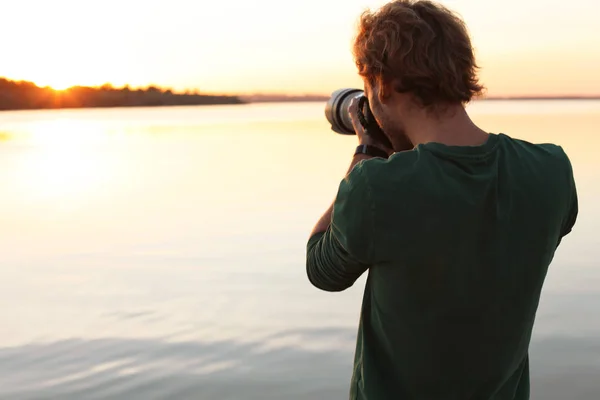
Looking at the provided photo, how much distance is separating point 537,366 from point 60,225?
7.03m

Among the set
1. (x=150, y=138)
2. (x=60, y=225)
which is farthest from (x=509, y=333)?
(x=150, y=138)

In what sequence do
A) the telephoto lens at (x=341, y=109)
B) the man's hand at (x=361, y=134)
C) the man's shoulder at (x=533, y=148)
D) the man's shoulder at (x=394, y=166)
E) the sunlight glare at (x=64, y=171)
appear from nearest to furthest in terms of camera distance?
the man's shoulder at (x=394, y=166)
the man's shoulder at (x=533, y=148)
the man's hand at (x=361, y=134)
the telephoto lens at (x=341, y=109)
the sunlight glare at (x=64, y=171)

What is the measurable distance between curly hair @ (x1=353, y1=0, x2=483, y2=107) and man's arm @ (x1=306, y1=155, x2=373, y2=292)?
223 millimetres

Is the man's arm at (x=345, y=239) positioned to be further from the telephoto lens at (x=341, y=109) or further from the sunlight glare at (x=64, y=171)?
the sunlight glare at (x=64, y=171)

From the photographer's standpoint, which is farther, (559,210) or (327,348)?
(327,348)

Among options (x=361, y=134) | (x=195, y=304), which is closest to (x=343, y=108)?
(x=361, y=134)

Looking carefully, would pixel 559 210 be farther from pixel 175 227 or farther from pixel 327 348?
pixel 175 227

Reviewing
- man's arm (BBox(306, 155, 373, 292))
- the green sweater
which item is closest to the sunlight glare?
man's arm (BBox(306, 155, 373, 292))

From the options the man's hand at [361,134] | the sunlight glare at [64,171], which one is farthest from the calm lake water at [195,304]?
the man's hand at [361,134]

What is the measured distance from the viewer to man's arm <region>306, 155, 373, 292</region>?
1.35 metres

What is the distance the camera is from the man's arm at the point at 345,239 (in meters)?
1.35

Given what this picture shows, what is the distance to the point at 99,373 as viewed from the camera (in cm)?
421

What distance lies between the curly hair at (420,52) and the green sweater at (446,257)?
0.14 meters

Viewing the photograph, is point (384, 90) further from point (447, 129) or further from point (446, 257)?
point (446, 257)
